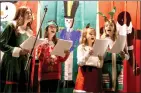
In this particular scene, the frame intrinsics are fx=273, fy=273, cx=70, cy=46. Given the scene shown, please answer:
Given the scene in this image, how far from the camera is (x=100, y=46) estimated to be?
2.75 m

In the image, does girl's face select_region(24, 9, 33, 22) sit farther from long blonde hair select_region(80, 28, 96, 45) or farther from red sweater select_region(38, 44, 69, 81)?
long blonde hair select_region(80, 28, 96, 45)

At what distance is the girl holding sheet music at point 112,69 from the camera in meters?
2.87

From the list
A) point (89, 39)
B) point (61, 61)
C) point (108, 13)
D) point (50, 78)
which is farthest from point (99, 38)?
point (50, 78)

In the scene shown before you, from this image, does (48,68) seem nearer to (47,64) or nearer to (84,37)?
(47,64)

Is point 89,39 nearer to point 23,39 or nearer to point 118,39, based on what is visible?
point 118,39

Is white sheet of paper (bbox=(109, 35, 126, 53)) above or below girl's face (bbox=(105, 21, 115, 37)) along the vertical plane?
below

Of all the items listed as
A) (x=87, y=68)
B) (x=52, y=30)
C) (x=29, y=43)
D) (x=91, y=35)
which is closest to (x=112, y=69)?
(x=87, y=68)

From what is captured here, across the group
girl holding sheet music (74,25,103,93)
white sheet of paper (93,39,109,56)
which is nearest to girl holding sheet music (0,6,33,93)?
girl holding sheet music (74,25,103,93)

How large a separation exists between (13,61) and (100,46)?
924mm

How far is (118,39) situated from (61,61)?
0.63 m

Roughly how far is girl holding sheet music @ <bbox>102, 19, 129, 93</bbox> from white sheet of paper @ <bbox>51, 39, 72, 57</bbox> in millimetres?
427

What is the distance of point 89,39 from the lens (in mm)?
2910

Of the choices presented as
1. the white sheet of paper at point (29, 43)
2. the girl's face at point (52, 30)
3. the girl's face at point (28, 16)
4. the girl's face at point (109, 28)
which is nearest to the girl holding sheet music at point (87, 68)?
the girl's face at point (109, 28)

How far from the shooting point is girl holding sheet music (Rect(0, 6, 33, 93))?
2844mm
